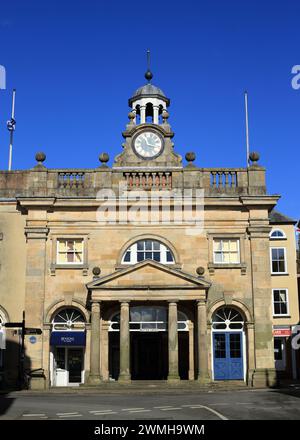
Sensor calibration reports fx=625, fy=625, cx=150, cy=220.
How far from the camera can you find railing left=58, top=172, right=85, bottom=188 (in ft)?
106

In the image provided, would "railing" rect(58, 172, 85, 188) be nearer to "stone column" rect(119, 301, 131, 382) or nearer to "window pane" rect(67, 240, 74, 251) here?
"window pane" rect(67, 240, 74, 251)

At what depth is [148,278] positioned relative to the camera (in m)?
29.7

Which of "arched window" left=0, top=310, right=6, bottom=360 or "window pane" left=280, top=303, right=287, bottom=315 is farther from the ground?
"window pane" left=280, top=303, right=287, bottom=315

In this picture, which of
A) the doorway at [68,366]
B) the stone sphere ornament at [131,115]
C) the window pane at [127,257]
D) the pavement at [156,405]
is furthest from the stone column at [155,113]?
the pavement at [156,405]

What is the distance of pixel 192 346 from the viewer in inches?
1197

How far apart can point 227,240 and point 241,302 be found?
127 inches

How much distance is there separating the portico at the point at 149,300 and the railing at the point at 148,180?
170 inches

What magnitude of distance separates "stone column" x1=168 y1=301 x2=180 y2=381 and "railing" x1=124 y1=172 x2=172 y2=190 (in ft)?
21.3

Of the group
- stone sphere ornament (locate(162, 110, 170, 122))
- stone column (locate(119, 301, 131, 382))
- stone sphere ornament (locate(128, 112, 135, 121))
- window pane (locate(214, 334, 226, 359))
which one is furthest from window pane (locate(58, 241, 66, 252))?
stone sphere ornament (locate(162, 110, 170, 122))

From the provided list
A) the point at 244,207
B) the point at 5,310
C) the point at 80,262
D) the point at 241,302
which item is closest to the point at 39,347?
the point at 5,310

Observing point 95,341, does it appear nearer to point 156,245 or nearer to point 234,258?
point 156,245

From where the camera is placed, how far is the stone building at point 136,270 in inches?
1169

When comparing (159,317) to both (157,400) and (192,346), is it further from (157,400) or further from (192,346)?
(157,400)

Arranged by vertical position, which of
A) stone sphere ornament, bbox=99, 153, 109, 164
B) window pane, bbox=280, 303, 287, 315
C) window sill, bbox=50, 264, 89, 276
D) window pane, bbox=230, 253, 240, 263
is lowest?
window pane, bbox=280, 303, 287, 315
